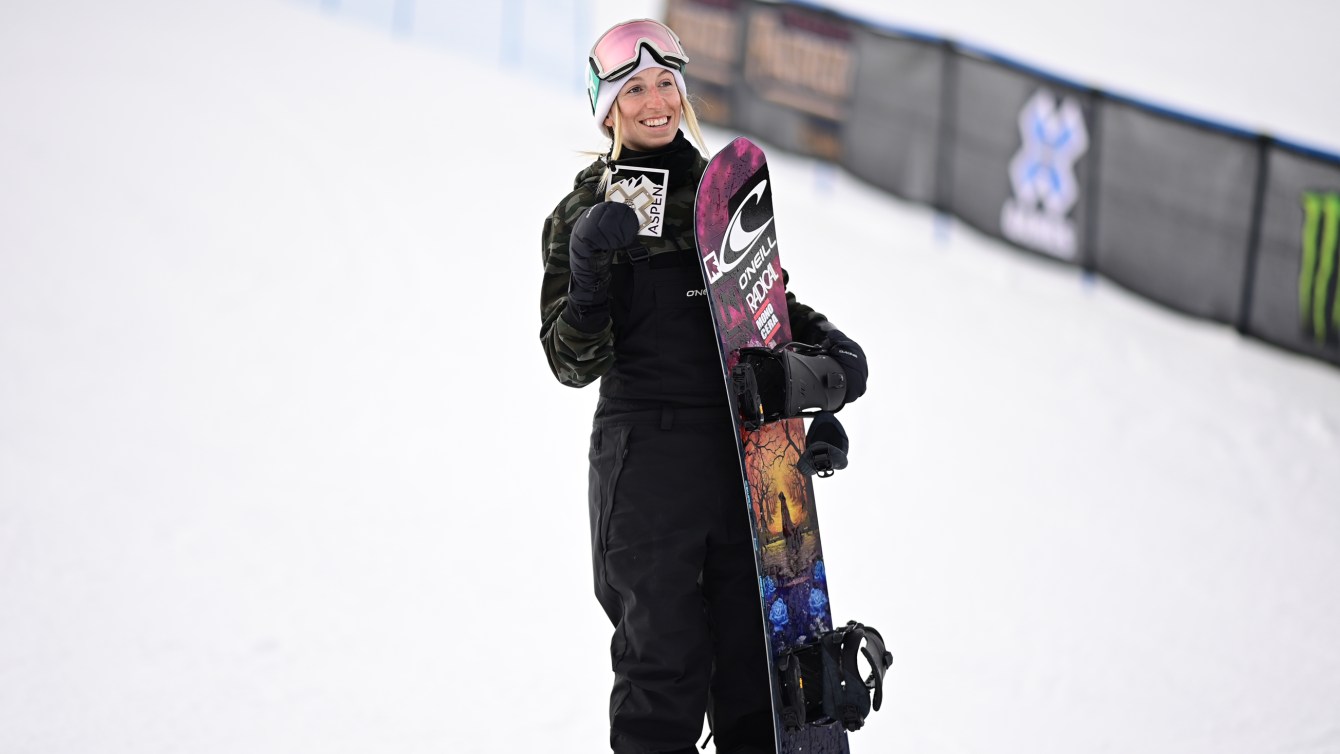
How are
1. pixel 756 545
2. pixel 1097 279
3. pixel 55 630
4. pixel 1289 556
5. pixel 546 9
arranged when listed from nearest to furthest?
1. pixel 756 545
2. pixel 55 630
3. pixel 1289 556
4. pixel 1097 279
5. pixel 546 9

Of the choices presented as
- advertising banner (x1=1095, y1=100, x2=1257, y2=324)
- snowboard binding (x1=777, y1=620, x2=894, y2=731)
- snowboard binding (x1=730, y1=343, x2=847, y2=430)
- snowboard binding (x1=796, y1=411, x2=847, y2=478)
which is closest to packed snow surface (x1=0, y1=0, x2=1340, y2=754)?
advertising banner (x1=1095, y1=100, x2=1257, y2=324)

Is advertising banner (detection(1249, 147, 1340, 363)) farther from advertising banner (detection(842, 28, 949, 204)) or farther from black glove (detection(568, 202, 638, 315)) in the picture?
black glove (detection(568, 202, 638, 315))

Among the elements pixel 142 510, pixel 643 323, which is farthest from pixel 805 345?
pixel 142 510

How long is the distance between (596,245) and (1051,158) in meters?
7.27

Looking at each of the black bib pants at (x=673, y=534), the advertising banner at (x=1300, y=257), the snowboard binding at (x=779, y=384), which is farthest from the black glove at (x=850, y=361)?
the advertising banner at (x=1300, y=257)

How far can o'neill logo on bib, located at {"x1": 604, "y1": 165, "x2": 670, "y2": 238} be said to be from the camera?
2979mm

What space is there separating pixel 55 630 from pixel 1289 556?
530cm

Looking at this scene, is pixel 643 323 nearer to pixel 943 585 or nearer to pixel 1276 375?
pixel 943 585

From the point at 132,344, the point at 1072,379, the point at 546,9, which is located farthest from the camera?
the point at 546,9

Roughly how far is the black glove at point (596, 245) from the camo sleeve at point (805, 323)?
68 centimetres

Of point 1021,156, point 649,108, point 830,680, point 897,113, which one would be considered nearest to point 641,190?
point 649,108

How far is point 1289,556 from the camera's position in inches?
233

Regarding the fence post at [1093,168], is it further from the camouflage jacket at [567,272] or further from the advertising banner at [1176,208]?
the camouflage jacket at [567,272]

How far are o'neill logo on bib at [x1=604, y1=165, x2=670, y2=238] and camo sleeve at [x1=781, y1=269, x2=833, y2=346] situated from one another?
0.52 meters
